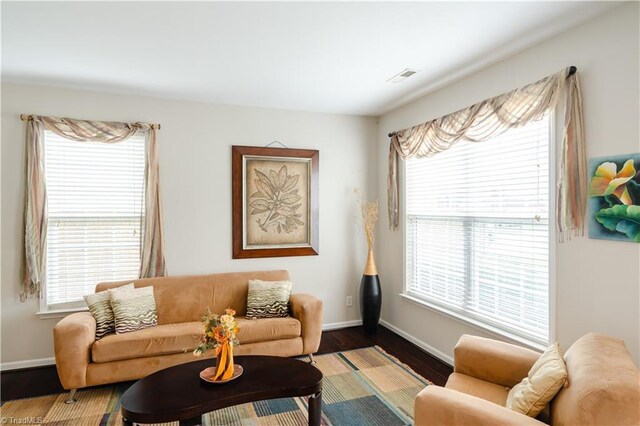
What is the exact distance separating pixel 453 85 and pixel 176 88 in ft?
8.60

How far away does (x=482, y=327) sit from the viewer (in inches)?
119

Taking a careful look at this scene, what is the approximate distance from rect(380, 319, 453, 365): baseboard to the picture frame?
4.18 ft

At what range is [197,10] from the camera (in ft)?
7.07

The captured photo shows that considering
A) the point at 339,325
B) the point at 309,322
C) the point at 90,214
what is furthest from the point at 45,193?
the point at 339,325

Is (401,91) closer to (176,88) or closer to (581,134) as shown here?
(581,134)

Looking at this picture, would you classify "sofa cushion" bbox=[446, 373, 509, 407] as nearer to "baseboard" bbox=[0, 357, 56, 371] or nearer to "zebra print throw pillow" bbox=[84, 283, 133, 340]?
"zebra print throw pillow" bbox=[84, 283, 133, 340]

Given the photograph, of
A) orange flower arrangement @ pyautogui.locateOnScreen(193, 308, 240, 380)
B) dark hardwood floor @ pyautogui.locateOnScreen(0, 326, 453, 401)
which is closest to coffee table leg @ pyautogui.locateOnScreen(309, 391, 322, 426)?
orange flower arrangement @ pyautogui.locateOnScreen(193, 308, 240, 380)

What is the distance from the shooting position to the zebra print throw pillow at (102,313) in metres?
3.03

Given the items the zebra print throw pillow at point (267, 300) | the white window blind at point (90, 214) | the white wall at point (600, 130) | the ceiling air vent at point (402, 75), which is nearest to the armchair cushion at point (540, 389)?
the white wall at point (600, 130)

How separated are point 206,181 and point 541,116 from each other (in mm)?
3118

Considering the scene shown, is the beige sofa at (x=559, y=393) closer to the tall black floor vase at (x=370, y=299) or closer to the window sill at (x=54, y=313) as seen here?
the tall black floor vase at (x=370, y=299)

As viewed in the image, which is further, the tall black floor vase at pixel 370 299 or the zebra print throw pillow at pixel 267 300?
the tall black floor vase at pixel 370 299

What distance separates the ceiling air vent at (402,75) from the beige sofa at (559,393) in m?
2.23

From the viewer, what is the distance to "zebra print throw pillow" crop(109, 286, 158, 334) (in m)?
3.06
